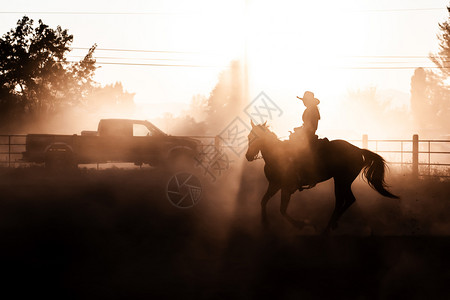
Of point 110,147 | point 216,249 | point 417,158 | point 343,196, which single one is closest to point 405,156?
point 417,158

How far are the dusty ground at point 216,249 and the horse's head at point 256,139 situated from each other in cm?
138

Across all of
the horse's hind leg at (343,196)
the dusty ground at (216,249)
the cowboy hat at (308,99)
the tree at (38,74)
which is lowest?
the dusty ground at (216,249)

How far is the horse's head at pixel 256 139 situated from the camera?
9711 mm

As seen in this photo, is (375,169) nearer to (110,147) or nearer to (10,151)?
(110,147)

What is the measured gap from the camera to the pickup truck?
1931 centimetres

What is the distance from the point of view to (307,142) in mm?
9430

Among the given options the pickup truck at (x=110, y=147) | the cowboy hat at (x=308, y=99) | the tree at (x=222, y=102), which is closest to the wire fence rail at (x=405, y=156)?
the pickup truck at (x=110, y=147)

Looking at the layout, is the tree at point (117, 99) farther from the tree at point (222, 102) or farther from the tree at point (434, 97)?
the tree at point (434, 97)

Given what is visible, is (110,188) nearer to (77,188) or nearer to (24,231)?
(77,188)

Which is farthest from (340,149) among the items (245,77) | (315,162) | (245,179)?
(245,77)

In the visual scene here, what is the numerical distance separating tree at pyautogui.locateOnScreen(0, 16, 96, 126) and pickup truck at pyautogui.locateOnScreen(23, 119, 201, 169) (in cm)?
1995

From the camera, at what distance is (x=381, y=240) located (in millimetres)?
8398

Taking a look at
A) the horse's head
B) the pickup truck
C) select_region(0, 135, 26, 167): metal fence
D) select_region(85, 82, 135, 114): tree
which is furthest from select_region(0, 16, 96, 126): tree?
select_region(85, 82, 135, 114): tree

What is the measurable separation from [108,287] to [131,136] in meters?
14.7
